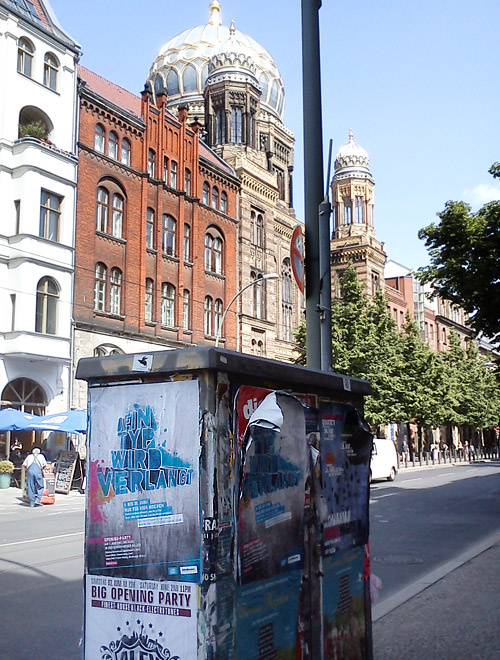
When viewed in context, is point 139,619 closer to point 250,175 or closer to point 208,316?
point 208,316

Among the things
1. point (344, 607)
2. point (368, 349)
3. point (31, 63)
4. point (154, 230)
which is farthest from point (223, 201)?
point (344, 607)

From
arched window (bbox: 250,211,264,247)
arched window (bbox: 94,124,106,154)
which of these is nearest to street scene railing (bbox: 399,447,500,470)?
arched window (bbox: 250,211,264,247)

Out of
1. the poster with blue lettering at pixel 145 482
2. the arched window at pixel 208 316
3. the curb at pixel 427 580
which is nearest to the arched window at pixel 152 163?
the arched window at pixel 208 316

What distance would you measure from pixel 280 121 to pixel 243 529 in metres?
64.0

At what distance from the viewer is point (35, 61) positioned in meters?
33.2

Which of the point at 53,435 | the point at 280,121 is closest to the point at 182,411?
the point at 53,435

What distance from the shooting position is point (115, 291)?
122 feet

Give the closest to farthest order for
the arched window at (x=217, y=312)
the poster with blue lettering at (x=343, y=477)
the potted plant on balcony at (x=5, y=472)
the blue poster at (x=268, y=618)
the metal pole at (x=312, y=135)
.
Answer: the blue poster at (x=268, y=618), the poster with blue lettering at (x=343, y=477), the metal pole at (x=312, y=135), the potted plant on balcony at (x=5, y=472), the arched window at (x=217, y=312)

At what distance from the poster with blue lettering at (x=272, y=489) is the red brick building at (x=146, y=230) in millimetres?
30013

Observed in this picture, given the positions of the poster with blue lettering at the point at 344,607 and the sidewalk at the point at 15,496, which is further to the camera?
the sidewalk at the point at 15,496

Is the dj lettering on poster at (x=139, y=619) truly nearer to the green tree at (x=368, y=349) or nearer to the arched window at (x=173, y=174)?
the arched window at (x=173, y=174)

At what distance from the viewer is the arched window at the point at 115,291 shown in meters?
36.8

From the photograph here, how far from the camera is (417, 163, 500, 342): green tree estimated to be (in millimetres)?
18422

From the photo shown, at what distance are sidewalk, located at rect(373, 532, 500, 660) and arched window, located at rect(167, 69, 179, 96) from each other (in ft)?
191
